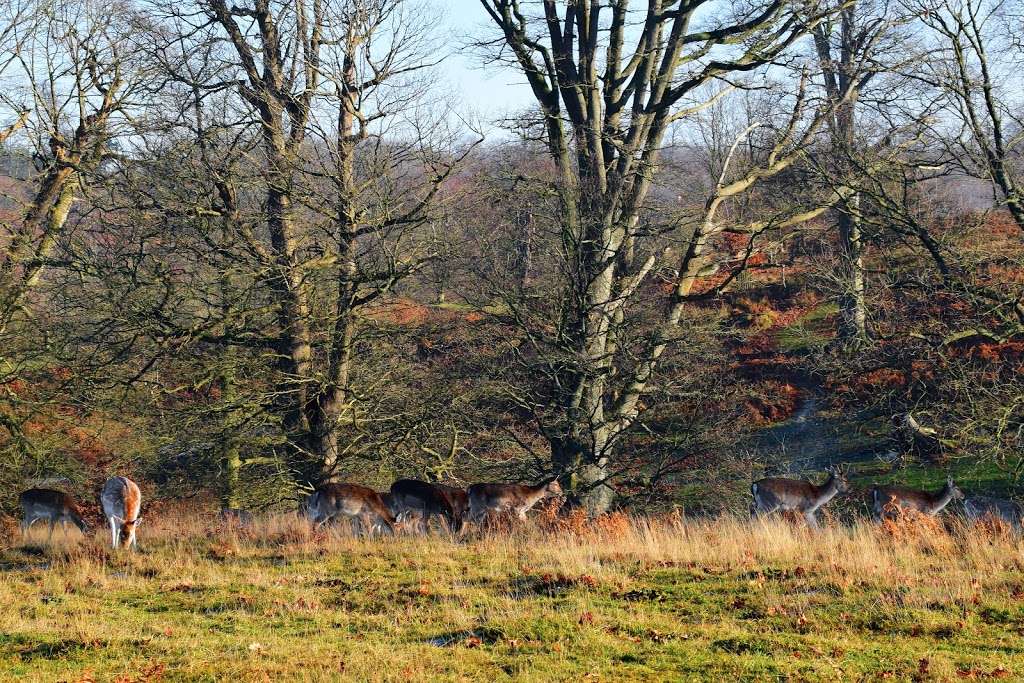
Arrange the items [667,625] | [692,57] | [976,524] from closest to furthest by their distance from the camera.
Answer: [667,625], [976,524], [692,57]

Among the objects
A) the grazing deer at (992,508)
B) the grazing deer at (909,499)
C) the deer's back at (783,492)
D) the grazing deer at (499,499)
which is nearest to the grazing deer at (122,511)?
the grazing deer at (499,499)

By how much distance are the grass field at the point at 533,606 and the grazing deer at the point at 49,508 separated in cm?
269

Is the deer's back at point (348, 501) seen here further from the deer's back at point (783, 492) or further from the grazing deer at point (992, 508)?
the grazing deer at point (992, 508)

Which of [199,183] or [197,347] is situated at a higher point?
[199,183]

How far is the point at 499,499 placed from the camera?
16281mm

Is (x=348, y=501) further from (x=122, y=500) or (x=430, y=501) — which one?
(x=122, y=500)

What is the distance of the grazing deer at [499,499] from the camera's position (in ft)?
53.2

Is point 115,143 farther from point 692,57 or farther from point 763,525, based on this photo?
point 763,525

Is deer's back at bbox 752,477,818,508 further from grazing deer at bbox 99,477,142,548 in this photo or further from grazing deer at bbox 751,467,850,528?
grazing deer at bbox 99,477,142,548

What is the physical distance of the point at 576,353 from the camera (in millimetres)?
16438

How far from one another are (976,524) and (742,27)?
10.4m

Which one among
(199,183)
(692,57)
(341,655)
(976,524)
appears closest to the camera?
(341,655)

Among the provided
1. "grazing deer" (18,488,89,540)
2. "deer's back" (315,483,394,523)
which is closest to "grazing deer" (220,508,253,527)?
"deer's back" (315,483,394,523)

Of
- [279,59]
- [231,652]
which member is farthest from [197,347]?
[231,652]
